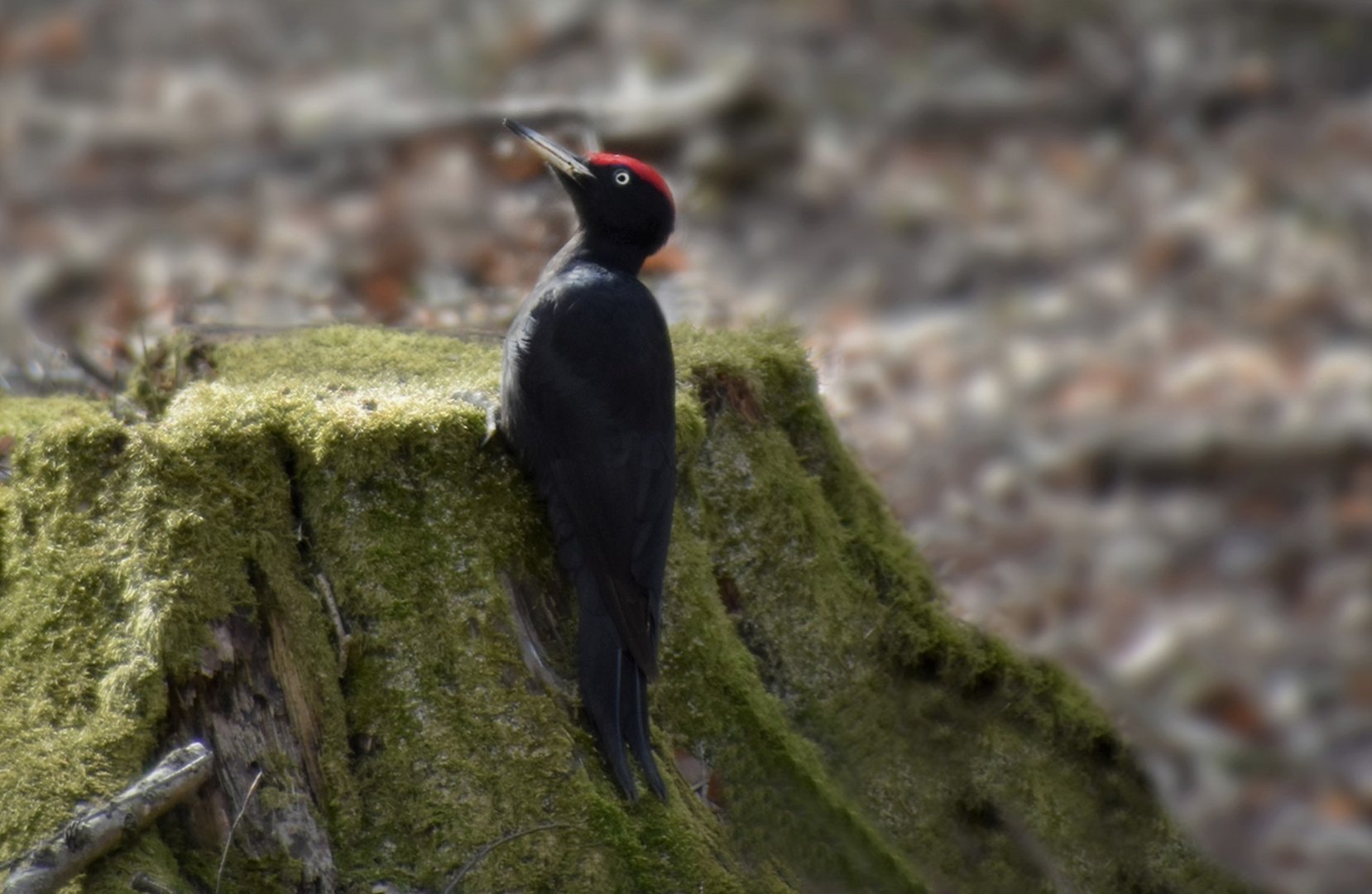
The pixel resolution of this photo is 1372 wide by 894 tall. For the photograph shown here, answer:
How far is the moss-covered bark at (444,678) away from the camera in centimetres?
245

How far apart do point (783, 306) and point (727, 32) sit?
1.46 m

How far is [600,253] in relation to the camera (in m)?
3.69

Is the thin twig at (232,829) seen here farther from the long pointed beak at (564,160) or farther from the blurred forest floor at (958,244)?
the long pointed beak at (564,160)

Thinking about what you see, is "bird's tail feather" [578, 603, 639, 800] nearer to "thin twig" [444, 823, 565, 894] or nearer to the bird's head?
"thin twig" [444, 823, 565, 894]

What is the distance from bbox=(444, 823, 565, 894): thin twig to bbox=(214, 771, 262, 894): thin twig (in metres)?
0.38

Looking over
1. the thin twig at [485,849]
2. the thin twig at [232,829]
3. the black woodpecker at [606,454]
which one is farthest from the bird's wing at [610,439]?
the thin twig at [232,829]

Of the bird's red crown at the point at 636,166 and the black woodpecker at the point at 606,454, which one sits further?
the bird's red crown at the point at 636,166

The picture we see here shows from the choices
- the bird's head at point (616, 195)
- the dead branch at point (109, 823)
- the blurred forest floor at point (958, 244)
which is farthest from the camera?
the blurred forest floor at point (958, 244)

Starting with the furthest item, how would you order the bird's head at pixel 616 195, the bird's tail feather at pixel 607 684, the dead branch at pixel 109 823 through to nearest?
1. the bird's head at pixel 616 195
2. the bird's tail feather at pixel 607 684
3. the dead branch at pixel 109 823

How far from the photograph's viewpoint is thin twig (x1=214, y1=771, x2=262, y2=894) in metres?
2.26

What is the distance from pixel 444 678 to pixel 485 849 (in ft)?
1.09

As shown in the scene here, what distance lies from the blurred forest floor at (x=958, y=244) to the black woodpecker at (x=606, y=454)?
102cm

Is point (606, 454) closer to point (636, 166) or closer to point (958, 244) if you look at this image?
point (636, 166)

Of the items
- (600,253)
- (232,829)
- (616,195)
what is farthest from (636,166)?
(232,829)
